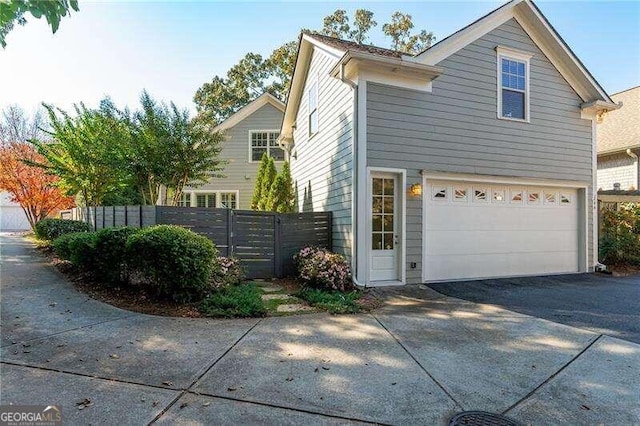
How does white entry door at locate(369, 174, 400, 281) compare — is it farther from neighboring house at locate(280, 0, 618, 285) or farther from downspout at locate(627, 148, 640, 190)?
downspout at locate(627, 148, 640, 190)

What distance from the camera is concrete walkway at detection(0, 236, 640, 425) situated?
2.79m

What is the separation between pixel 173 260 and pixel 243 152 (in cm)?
1120

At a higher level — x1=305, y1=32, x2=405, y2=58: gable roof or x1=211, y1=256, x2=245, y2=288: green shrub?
x1=305, y1=32, x2=405, y2=58: gable roof

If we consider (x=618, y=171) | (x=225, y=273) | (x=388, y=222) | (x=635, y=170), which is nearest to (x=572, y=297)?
(x=388, y=222)

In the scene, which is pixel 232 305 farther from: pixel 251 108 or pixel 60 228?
pixel 251 108

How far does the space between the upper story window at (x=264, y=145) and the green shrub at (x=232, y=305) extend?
10780mm

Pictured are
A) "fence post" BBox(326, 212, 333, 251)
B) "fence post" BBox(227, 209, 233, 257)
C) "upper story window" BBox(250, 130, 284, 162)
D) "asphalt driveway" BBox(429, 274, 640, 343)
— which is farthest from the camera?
"upper story window" BBox(250, 130, 284, 162)

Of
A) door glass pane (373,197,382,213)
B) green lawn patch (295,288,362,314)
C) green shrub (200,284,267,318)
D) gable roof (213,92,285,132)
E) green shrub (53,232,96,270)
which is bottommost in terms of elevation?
green lawn patch (295,288,362,314)

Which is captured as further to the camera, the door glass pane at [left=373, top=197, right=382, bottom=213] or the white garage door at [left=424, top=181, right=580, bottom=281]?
the white garage door at [left=424, top=181, right=580, bottom=281]

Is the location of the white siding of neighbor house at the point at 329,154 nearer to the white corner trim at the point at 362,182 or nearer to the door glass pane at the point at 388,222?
the white corner trim at the point at 362,182

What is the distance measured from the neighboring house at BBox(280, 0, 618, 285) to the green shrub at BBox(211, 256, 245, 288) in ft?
7.46

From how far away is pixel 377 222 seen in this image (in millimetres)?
7422

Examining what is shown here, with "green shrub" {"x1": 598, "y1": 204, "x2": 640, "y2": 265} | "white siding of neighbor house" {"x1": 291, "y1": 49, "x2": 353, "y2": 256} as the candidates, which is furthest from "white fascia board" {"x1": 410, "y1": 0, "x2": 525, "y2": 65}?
"green shrub" {"x1": 598, "y1": 204, "x2": 640, "y2": 265}

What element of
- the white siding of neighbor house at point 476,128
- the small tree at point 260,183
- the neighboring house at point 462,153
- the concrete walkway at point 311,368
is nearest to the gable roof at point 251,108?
the small tree at point 260,183
